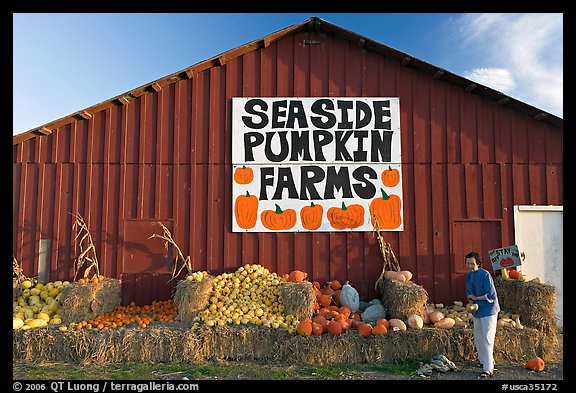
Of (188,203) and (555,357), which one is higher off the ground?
(188,203)

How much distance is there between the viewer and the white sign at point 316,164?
33.3 ft

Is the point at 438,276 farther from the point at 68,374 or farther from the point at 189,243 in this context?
the point at 68,374

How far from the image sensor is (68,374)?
23.3 feet

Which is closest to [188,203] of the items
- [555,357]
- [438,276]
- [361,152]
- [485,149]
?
[361,152]

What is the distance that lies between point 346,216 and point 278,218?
162 centimetres

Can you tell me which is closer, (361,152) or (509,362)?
(509,362)

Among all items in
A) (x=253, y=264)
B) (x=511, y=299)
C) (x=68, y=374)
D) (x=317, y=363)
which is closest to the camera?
(x=68, y=374)

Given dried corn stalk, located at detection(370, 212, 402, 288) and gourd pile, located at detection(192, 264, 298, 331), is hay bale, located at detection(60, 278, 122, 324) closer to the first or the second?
gourd pile, located at detection(192, 264, 298, 331)

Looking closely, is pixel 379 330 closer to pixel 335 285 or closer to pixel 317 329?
pixel 317 329

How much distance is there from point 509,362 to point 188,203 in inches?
294

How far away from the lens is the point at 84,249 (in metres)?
10.1

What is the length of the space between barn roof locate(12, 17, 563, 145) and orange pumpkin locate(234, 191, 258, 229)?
333 centimetres

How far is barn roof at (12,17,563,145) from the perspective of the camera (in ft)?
33.4

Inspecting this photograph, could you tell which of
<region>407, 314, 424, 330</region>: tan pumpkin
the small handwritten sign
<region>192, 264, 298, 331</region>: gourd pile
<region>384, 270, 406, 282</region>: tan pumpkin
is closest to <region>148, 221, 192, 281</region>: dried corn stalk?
<region>192, 264, 298, 331</region>: gourd pile
